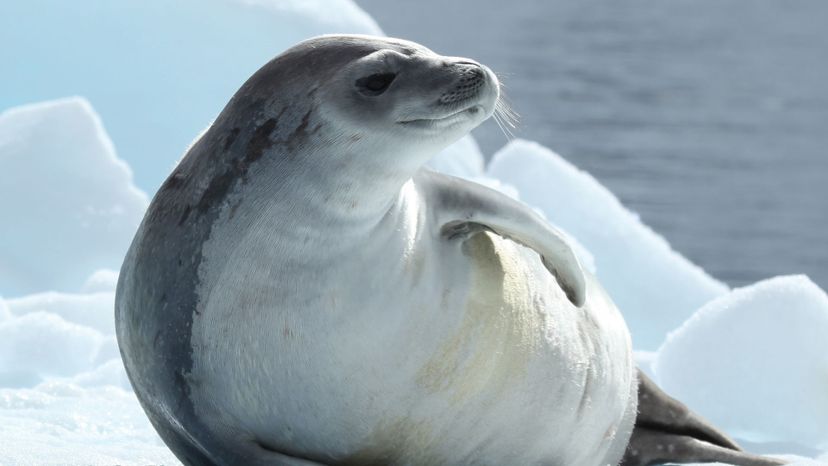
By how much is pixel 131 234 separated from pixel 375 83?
164 inches

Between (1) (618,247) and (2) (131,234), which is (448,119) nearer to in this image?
(1) (618,247)

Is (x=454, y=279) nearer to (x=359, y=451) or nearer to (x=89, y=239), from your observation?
(x=359, y=451)

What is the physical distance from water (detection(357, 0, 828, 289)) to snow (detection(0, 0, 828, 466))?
18.1ft

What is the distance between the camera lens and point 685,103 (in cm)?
1936

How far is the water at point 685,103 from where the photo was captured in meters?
14.0

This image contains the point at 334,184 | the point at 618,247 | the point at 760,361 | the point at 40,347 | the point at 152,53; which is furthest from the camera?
the point at 152,53

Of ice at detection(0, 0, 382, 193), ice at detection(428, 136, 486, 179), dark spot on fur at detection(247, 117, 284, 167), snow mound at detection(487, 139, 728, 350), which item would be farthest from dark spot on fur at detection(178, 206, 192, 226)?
ice at detection(0, 0, 382, 193)

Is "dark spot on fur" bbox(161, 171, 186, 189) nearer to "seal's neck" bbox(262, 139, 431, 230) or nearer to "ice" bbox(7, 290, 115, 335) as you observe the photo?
"seal's neck" bbox(262, 139, 431, 230)

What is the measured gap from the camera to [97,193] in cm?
678

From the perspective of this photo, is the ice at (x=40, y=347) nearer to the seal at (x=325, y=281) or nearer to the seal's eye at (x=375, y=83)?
the seal at (x=325, y=281)

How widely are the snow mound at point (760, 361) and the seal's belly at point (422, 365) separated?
6.03 feet

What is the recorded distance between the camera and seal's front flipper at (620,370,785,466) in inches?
146

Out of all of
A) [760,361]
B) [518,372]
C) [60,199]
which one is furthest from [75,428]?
[60,199]

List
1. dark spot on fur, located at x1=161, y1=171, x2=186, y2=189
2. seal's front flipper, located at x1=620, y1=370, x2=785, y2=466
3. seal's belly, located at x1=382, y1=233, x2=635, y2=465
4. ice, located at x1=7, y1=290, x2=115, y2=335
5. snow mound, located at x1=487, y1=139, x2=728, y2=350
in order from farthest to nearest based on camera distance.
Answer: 1. snow mound, located at x1=487, y1=139, x2=728, y2=350
2. ice, located at x1=7, y1=290, x2=115, y2=335
3. seal's front flipper, located at x1=620, y1=370, x2=785, y2=466
4. seal's belly, located at x1=382, y1=233, x2=635, y2=465
5. dark spot on fur, located at x1=161, y1=171, x2=186, y2=189
